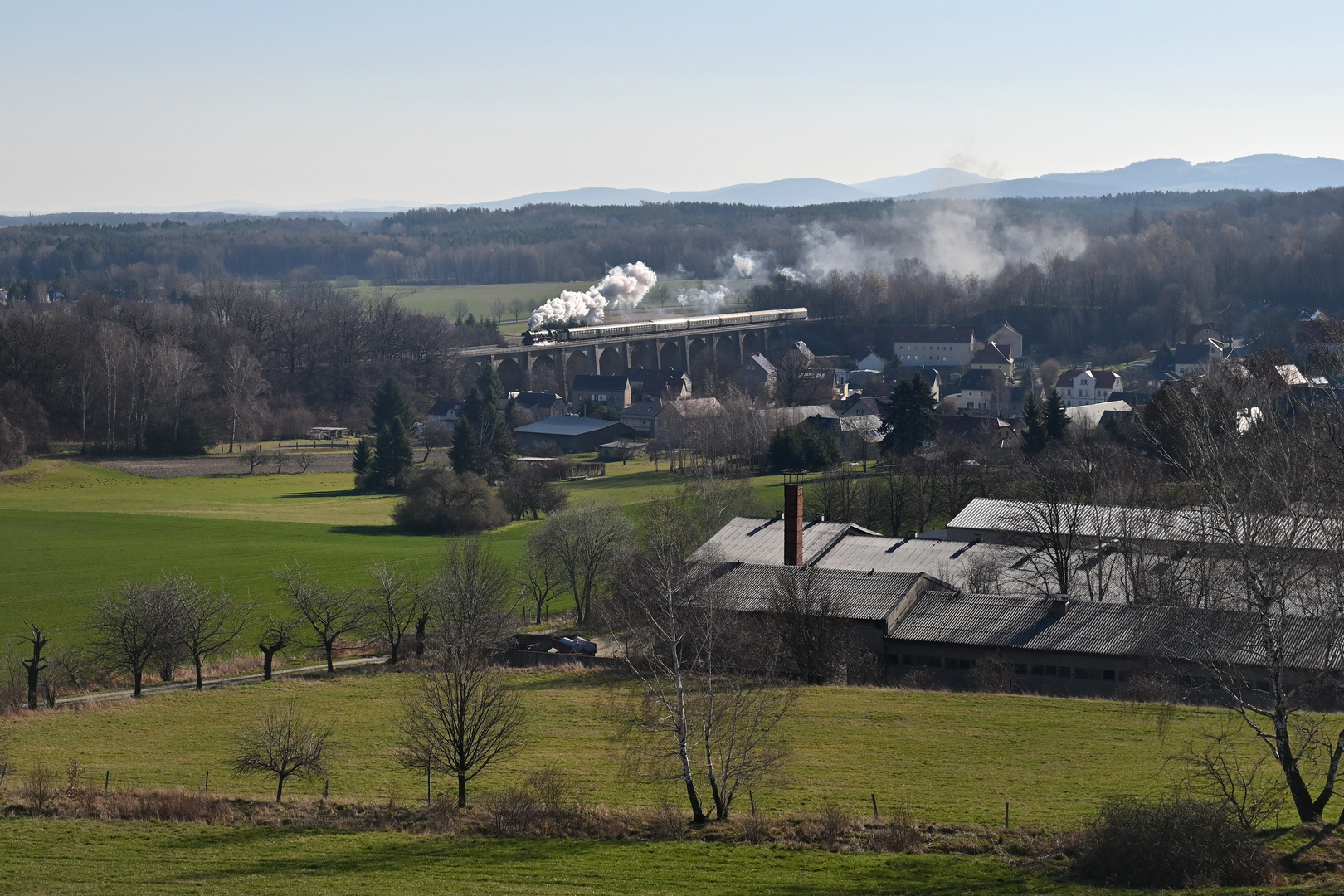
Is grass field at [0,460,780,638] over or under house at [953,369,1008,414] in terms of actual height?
under

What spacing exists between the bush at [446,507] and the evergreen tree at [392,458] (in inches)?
371

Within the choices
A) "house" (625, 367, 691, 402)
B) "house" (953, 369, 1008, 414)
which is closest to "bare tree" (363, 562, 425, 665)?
"house" (625, 367, 691, 402)

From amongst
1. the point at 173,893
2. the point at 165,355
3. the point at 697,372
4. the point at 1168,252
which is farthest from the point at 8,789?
Result: the point at 1168,252

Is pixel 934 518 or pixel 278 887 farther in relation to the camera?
pixel 934 518

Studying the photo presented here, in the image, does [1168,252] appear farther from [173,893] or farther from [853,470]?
[173,893]

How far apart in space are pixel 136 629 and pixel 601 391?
70174 millimetres

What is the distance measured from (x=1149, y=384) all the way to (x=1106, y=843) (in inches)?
3270

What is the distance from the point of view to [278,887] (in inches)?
688

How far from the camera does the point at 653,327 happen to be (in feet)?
401

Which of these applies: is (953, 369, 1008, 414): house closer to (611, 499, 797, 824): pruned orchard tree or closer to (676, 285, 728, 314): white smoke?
(676, 285, 728, 314): white smoke

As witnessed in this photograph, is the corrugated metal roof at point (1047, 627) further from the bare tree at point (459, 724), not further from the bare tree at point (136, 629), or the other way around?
the bare tree at point (136, 629)

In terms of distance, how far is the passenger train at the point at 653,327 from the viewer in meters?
113

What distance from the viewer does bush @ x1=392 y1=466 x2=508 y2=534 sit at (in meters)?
56.9

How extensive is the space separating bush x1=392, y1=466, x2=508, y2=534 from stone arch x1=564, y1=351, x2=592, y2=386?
56.2m
